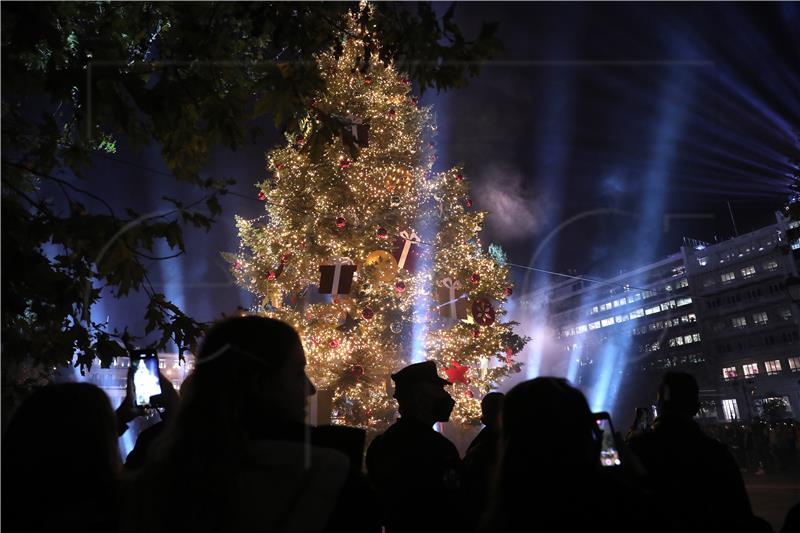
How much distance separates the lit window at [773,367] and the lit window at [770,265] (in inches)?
543

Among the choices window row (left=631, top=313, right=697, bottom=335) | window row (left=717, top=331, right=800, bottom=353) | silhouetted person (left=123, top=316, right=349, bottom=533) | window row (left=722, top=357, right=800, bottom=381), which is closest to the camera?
silhouetted person (left=123, top=316, right=349, bottom=533)

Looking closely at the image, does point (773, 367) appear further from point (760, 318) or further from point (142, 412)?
point (142, 412)

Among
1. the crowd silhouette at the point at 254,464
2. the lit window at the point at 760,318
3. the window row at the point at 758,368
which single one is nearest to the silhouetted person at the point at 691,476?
the crowd silhouette at the point at 254,464

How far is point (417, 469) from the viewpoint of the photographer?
136 inches

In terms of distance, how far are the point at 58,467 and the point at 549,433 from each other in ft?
5.74

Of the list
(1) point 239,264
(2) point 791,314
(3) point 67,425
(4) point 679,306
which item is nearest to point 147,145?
(3) point 67,425

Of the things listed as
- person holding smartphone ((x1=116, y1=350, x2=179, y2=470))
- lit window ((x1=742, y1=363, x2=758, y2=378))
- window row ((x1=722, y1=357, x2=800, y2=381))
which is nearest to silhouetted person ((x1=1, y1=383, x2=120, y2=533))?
person holding smartphone ((x1=116, y1=350, x2=179, y2=470))

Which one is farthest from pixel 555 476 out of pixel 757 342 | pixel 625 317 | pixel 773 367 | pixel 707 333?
pixel 625 317

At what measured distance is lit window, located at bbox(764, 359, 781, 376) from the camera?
7152cm

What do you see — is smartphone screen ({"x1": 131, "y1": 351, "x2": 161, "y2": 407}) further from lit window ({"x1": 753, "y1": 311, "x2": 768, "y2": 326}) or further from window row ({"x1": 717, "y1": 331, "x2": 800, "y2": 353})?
lit window ({"x1": 753, "y1": 311, "x2": 768, "y2": 326})

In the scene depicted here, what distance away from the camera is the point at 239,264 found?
547 inches

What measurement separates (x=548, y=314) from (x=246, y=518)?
395ft

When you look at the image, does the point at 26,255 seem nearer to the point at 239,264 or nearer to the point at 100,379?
the point at 239,264

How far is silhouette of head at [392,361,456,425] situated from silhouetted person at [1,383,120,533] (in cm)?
234
